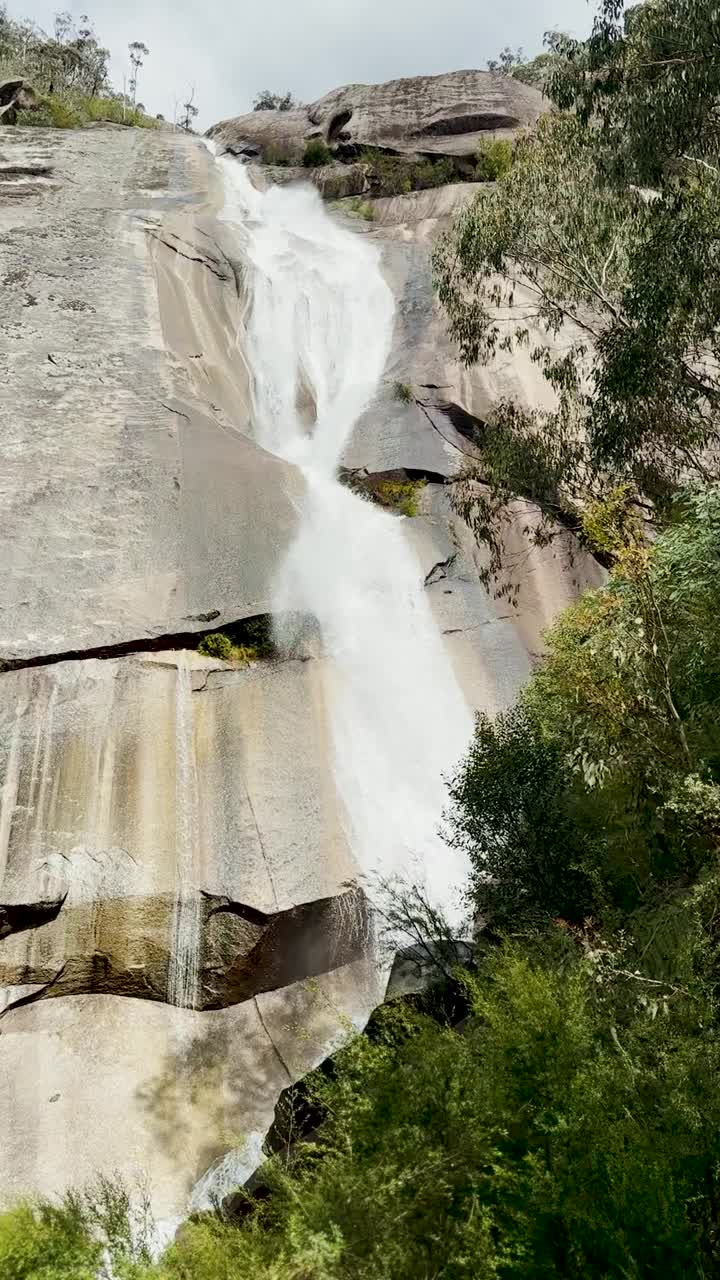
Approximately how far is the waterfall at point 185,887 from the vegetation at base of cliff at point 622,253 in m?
7.60

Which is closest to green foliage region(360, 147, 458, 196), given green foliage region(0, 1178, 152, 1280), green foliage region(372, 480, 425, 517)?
green foliage region(372, 480, 425, 517)

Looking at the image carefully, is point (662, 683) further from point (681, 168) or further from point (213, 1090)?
point (681, 168)

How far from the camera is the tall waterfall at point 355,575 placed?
582 inches

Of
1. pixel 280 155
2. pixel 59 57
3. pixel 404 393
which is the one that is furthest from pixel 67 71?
pixel 404 393

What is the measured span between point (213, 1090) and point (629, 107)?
53.5ft

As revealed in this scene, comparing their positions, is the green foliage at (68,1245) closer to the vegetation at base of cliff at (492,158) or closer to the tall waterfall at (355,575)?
the tall waterfall at (355,575)

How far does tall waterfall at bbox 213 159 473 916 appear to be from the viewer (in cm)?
1478

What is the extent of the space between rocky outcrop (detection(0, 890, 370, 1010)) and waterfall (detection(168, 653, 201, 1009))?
3 centimetres

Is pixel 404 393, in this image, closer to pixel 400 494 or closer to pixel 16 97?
pixel 400 494

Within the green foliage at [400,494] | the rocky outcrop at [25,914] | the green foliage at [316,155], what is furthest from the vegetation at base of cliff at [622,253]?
the green foliage at [316,155]

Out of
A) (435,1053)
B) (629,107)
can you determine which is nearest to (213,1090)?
(435,1053)

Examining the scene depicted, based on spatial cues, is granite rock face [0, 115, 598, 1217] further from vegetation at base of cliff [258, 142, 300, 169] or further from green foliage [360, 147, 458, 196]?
vegetation at base of cliff [258, 142, 300, 169]

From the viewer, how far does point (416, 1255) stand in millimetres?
6355

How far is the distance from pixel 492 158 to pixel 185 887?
1304 inches
